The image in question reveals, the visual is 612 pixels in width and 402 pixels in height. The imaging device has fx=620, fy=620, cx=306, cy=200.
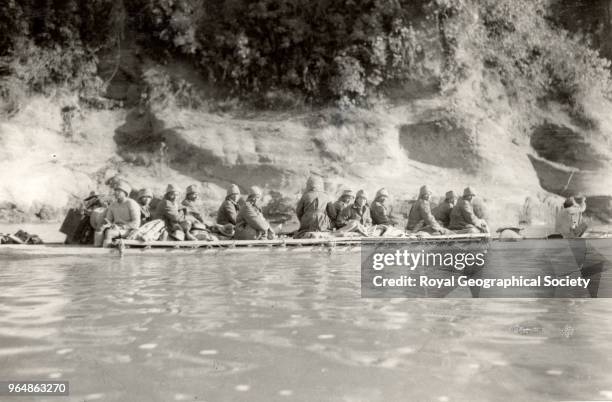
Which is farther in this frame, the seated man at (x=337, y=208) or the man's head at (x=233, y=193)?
the seated man at (x=337, y=208)

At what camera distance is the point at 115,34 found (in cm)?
2075

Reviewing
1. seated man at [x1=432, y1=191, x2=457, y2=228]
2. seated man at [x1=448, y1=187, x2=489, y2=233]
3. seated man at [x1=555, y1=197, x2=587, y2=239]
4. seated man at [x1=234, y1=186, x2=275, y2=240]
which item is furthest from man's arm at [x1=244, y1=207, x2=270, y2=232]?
seated man at [x1=555, y1=197, x2=587, y2=239]

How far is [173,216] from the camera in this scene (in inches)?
440

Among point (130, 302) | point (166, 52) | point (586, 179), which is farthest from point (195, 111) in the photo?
point (130, 302)

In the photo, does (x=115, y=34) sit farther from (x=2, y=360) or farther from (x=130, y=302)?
(x=2, y=360)

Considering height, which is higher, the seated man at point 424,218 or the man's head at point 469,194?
the man's head at point 469,194

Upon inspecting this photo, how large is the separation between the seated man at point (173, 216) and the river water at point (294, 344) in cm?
382

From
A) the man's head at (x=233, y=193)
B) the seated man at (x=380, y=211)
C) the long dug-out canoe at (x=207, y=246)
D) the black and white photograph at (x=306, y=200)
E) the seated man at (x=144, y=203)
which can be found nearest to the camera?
the black and white photograph at (x=306, y=200)

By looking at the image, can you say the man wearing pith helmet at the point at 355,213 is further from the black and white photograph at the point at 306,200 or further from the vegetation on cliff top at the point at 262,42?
the vegetation on cliff top at the point at 262,42

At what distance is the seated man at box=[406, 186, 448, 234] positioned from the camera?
1264 cm

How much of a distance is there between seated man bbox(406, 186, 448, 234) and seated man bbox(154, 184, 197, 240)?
4674 millimetres

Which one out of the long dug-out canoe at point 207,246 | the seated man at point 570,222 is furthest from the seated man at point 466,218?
the seated man at point 570,222

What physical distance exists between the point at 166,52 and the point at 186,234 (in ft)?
36.0

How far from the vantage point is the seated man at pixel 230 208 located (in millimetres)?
12375
